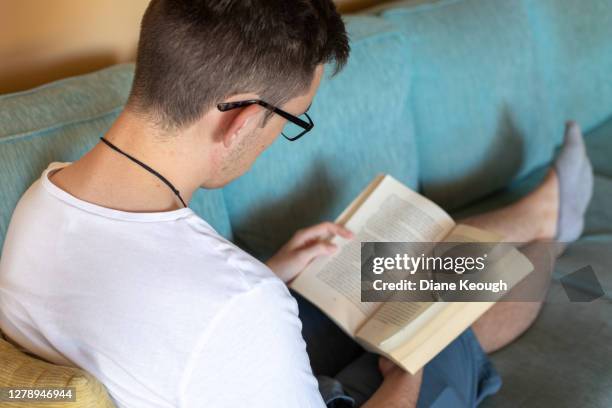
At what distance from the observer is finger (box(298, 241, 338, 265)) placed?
1.34 m

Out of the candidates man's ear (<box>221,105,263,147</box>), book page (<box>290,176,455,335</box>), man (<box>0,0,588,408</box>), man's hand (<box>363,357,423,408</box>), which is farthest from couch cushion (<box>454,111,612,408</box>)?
man's ear (<box>221,105,263,147</box>)

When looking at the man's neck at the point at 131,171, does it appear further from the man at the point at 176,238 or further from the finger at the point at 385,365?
the finger at the point at 385,365

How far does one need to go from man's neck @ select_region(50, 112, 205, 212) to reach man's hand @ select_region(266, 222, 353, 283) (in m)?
0.46

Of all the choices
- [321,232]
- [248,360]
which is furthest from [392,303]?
[248,360]

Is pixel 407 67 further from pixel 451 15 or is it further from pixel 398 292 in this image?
pixel 398 292

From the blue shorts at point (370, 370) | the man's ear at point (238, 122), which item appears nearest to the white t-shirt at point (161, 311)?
the man's ear at point (238, 122)

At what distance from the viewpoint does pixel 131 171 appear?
88cm

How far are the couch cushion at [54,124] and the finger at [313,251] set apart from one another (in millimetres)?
190

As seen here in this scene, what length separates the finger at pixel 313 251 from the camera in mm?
1344

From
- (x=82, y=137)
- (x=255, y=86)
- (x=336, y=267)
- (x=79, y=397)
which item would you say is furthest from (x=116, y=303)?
(x=336, y=267)

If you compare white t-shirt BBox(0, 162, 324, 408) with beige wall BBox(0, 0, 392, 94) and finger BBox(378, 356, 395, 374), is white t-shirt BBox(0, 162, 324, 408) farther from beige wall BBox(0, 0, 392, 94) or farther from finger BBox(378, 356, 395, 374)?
beige wall BBox(0, 0, 392, 94)

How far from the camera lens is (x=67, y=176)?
910mm

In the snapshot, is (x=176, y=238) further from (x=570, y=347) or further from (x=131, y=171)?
(x=570, y=347)

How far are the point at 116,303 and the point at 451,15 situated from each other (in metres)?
1.30
